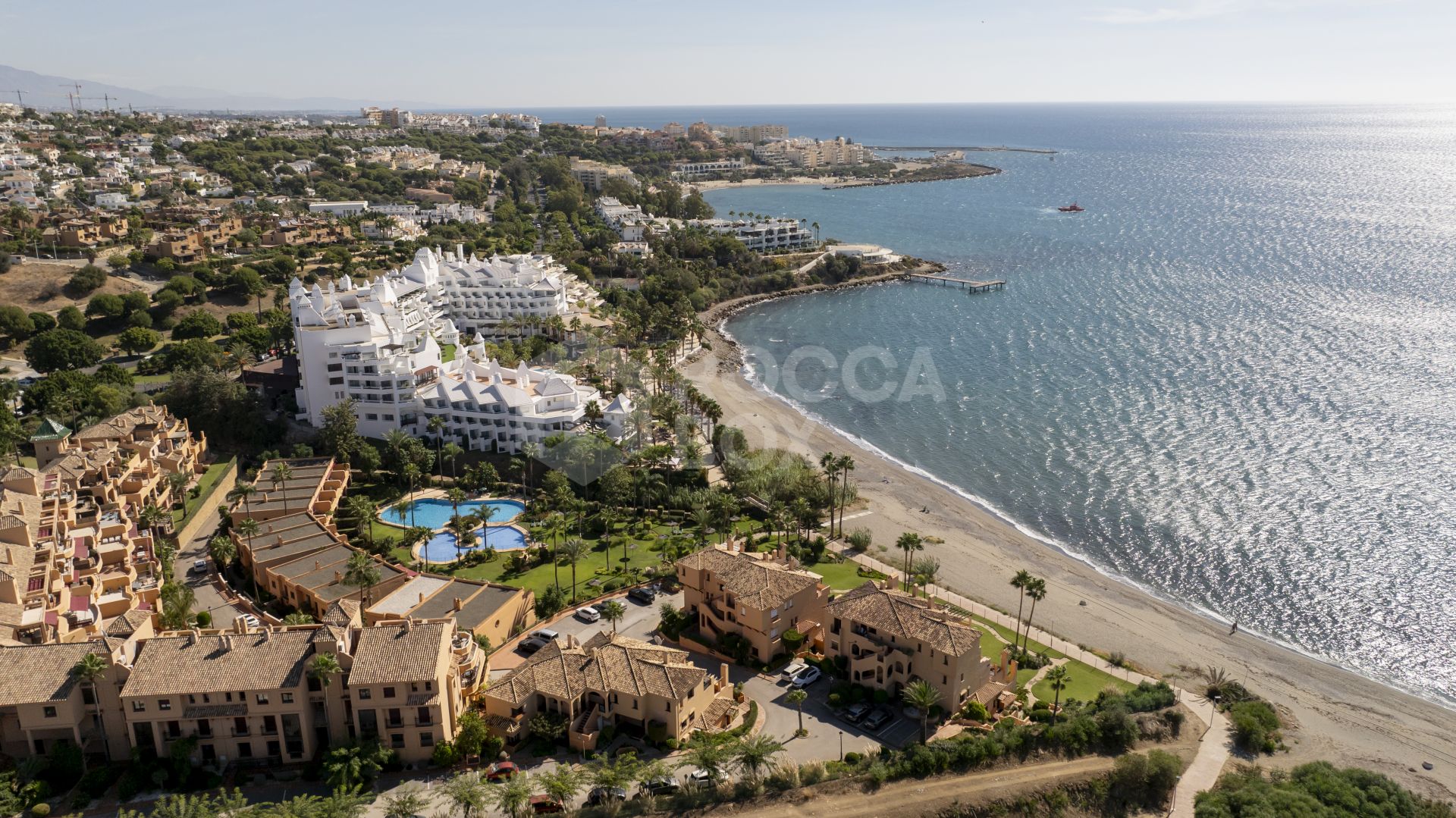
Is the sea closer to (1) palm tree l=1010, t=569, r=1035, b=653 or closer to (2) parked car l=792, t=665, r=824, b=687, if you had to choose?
(1) palm tree l=1010, t=569, r=1035, b=653

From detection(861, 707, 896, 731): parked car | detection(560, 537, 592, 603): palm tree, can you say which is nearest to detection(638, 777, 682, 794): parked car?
detection(861, 707, 896, 731): parked car

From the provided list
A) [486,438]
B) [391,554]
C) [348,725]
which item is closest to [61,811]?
[348,725]

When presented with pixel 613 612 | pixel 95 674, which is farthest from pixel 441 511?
pixel 95 674

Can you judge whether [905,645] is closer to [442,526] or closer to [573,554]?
[573,554]

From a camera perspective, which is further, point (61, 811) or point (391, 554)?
point (391, 554)

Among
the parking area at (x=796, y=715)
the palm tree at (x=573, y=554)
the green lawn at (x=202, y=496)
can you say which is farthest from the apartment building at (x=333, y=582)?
the green lawn at (x=202, y=496)

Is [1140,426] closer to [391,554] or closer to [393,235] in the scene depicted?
[391,554]
